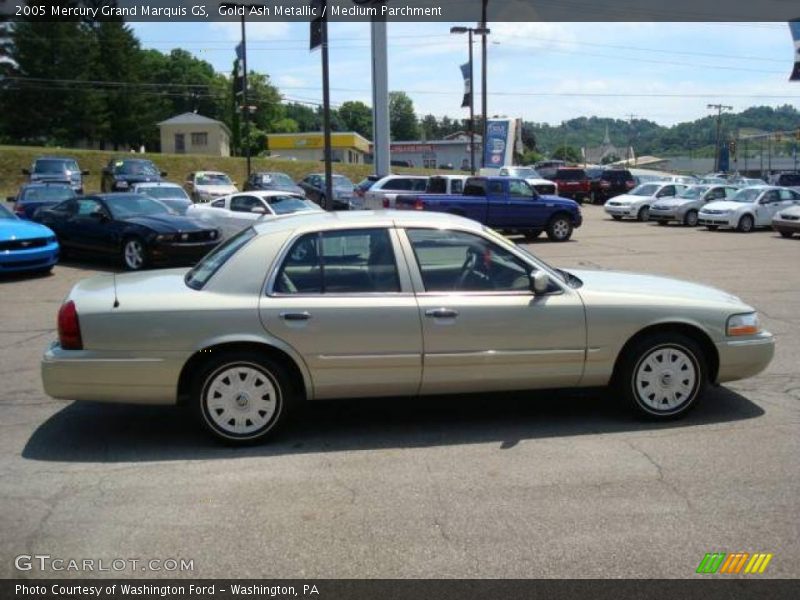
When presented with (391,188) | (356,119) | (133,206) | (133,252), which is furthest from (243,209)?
(356,119)

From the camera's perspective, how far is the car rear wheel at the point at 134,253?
14.1m

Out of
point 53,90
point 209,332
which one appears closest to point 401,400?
point 209,332

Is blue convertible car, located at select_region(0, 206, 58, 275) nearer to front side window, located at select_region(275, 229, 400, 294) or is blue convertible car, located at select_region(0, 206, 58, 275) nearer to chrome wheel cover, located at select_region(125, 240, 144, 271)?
chrome wheel cover, located at select_region(125, 240, 144, 271)

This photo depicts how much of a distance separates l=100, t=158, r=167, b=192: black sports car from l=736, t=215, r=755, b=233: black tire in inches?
842

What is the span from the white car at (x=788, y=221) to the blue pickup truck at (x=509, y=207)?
6212mm

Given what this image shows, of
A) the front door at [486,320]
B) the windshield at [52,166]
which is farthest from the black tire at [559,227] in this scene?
the windshield at [52,166]

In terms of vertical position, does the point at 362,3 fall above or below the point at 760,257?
above

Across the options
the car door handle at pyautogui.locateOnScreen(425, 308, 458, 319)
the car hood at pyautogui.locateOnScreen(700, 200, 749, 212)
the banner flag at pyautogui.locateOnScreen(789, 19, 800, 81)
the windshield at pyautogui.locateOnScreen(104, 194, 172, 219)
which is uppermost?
the banner flag at pyautogui.locateOnScreen(789, 19, 800, 81)

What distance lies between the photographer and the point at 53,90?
6325 centimetres

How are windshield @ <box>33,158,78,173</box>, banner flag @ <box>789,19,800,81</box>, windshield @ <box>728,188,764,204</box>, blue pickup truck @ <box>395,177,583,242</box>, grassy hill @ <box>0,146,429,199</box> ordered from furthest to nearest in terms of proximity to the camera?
1. grassy hill @ <box>0,146,429,199</box>
2. windshield @ <box>33,158,78,173</box>
3. windshield @ <box>728,188,764,204</box>
4. banner flag @ <box>789,19,800,81</box>
5. blue pickup truck @ <box>395,177,583,242</box>

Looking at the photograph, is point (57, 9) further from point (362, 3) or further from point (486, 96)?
point (362, 3)

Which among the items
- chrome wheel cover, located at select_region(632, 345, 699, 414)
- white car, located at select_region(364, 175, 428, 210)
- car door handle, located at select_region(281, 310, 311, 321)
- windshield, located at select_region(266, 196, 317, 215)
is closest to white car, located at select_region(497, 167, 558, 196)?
white car, located at select_region(364, 175, 428, 210)

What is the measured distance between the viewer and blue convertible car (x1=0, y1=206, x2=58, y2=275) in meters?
13.0
